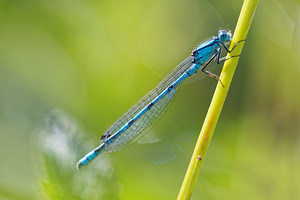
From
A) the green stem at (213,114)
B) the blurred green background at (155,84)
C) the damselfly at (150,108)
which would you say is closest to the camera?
the green stem at (213,114)

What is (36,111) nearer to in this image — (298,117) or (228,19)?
(228,19)

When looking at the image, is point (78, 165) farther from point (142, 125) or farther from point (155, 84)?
point (155, 84)

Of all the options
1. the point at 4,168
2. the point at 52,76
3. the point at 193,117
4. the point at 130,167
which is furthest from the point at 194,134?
the point at 4,168

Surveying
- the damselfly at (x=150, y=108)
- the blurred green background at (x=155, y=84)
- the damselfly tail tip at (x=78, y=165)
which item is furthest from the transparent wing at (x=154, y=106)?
the damselfly tail tip at (x=78, y=165)

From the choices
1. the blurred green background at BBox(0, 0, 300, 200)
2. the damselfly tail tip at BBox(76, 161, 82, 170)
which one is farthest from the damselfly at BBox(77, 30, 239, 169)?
the damselfly tail tip at BBox(76, 161, 82, 170)

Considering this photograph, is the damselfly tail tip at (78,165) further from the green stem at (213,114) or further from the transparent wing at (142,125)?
the transparent wing at (142,125)

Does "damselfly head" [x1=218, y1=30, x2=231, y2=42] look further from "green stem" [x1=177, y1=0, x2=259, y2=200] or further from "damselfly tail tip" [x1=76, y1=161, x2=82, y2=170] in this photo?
"damselfly tail tip" [x1=76, y1=161, x2=82, y2=170]

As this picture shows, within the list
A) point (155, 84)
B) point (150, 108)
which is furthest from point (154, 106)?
point (155, 84)
